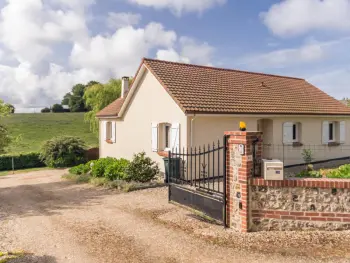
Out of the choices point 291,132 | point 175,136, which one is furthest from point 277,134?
point 175,136

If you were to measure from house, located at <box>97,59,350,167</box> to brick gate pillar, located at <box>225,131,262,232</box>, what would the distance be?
529cm

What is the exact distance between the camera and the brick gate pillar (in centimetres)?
629

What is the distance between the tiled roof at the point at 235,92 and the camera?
13188mm

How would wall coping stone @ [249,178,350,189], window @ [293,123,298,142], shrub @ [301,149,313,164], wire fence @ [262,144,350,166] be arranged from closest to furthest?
wall coping stone @ [249,178,350,189]
wire fence @ [262,144,350,166]
shrub @ [301,149,313,164]
window @ [293,123,298,142]

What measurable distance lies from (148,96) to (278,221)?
9.77 metres

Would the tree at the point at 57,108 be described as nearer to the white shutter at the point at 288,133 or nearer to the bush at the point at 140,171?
the bush at the point at 140,171

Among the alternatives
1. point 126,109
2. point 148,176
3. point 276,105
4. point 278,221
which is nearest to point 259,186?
point 278,221

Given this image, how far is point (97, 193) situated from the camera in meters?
11.3

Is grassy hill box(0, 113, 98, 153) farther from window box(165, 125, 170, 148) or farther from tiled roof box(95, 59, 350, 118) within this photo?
window box(165, 125, 170, 148)

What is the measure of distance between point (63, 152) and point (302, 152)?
16.2m

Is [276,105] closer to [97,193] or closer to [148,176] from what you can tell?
[148,176]

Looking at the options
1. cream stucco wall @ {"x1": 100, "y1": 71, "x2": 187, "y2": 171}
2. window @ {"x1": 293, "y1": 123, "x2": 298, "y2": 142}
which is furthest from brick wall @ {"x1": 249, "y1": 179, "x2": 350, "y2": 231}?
window @ {"x1": 293, "y1": 123, "x2": 298, "y2": 142}

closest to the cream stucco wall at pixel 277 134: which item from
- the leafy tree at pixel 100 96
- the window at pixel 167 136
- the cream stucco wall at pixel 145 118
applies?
the cream stucco wall at pixel 145 118

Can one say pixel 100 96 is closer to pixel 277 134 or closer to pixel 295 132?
pixel 277 134
